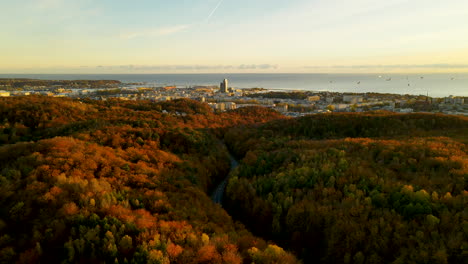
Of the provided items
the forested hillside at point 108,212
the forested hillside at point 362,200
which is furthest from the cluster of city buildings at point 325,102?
the forested hillside at point 108,212

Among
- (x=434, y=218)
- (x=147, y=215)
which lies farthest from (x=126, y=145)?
(x=434, y=218)

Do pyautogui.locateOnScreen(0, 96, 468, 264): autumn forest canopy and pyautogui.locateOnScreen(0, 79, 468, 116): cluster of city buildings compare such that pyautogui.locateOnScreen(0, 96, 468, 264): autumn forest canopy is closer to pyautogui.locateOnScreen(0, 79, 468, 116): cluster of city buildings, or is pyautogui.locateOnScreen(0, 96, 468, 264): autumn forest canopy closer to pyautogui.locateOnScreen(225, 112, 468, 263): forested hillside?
pyautogui.locateOnScreen(225, 112, 468, 263): forested hillside

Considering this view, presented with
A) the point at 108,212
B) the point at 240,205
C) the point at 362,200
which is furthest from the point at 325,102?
the point at 108,212

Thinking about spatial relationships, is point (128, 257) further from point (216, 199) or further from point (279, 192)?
point (216, 199)

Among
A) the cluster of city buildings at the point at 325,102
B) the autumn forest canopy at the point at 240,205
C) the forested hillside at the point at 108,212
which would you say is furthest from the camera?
the cluster of city buildings at the point at 325,102

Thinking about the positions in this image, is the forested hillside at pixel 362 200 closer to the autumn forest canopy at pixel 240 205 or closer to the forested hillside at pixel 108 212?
the autumn forest canopy at pixel 240 205
